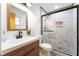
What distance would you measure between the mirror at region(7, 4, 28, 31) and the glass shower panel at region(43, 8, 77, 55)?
0.29 metres

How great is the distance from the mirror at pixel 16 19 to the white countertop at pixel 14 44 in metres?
0.17

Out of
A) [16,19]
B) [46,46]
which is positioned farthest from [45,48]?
[16,19]

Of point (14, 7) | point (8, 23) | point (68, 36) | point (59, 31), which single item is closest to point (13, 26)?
point (8, 23)

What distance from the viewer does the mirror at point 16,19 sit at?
1160 millimetres

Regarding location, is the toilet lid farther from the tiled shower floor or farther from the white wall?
the white wall

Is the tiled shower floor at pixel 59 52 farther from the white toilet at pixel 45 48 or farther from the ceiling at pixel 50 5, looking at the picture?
the ceiling at pixel 50 5

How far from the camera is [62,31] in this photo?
1.16 metres

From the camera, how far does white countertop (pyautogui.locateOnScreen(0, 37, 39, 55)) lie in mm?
897

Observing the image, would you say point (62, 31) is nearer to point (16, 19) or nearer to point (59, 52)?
point (59, 52)

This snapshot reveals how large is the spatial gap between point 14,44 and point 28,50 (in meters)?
0.23

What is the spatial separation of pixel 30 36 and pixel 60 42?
1.38 ft

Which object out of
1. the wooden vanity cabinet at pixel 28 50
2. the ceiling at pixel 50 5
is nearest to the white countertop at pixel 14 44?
the wooden vanity cabinet at pixel 28 50

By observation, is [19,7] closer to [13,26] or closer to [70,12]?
[13,26]

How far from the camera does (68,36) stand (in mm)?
1147
